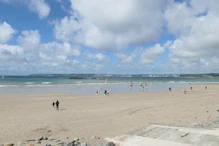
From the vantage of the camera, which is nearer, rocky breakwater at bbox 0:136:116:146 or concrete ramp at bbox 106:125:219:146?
concrete ramp at bbox 106:125:219:146

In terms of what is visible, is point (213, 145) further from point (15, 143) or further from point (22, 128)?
point (22, 128)

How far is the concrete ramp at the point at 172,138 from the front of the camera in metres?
8.80

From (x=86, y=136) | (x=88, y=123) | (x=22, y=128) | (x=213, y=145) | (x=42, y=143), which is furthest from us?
(x=88, y=123)

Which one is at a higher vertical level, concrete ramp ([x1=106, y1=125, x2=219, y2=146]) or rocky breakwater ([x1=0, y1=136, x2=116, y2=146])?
concrete ramp ([x1=106, y1=125, x2=219, y2=146])

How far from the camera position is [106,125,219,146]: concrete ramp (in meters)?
8.80

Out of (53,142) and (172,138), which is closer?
(172,138)

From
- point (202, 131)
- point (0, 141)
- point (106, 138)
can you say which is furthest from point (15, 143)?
point (202, 131)

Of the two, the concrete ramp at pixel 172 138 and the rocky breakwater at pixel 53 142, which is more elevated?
the concrete ramp at pixel 172 138

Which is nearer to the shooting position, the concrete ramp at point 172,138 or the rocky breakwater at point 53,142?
the concrete ramp at point 172,138

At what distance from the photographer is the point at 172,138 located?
9.45 meters

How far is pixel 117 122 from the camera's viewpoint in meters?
15.5

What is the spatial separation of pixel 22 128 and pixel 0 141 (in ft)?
8.97

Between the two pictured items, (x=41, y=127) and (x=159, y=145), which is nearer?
(x=159, y=145)

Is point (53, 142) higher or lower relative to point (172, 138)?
lower
